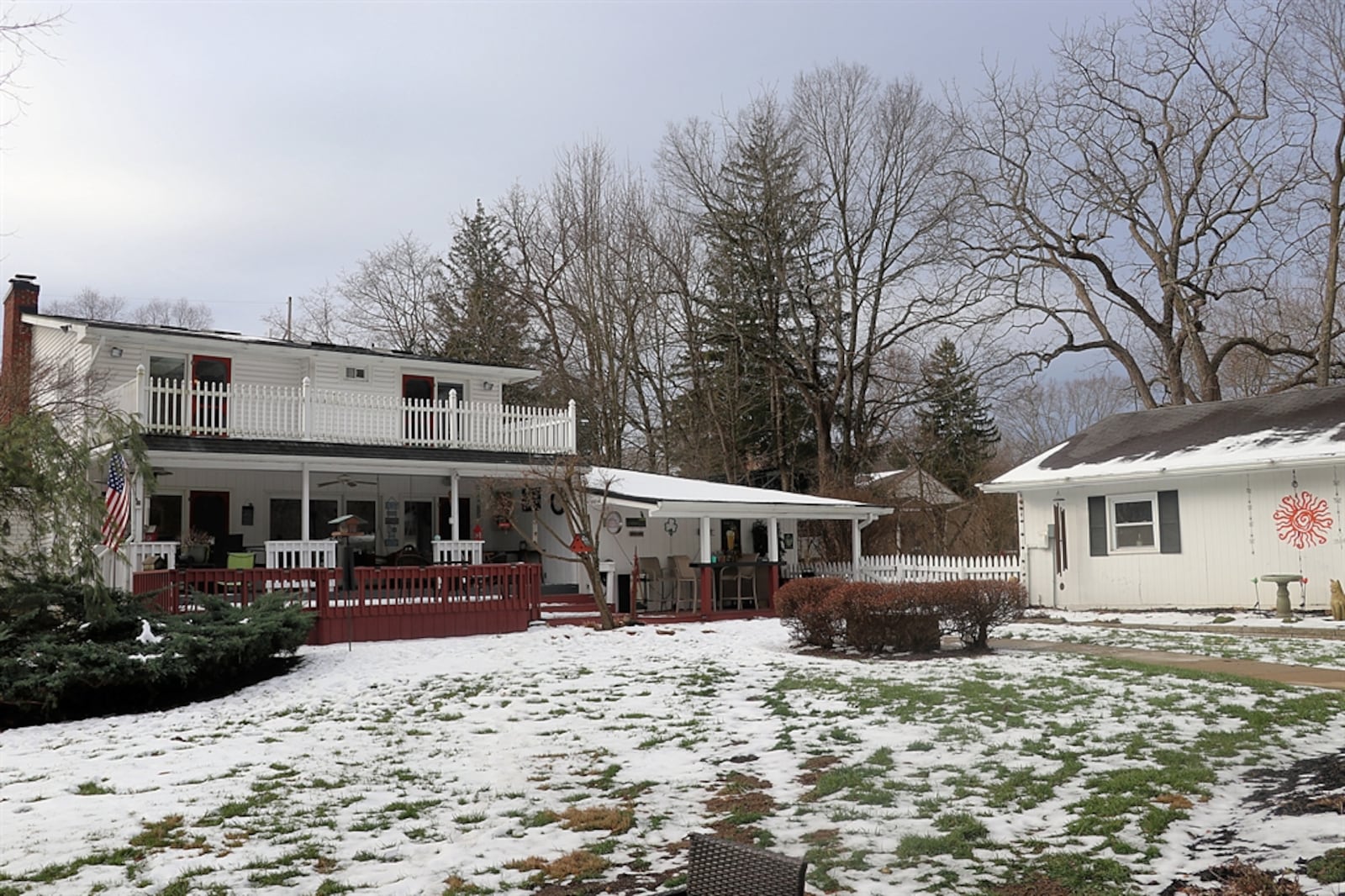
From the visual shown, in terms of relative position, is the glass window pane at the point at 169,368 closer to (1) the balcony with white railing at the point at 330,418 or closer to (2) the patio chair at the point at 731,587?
(1) the balcony with white railing at the point at 330,418

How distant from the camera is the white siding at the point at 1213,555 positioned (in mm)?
18031

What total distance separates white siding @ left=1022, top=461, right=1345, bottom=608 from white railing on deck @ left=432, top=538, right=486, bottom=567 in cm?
1153

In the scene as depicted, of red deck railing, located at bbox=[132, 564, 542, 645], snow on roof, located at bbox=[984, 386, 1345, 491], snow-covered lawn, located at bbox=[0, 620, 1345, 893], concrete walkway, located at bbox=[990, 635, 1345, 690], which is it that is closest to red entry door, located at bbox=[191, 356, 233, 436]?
red deck railing, located at bbox=[132, 564, 542, 645]

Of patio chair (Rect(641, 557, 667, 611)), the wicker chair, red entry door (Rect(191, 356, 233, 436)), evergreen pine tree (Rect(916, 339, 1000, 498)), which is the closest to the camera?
the wicker chair

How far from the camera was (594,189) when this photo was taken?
3644 centimetres

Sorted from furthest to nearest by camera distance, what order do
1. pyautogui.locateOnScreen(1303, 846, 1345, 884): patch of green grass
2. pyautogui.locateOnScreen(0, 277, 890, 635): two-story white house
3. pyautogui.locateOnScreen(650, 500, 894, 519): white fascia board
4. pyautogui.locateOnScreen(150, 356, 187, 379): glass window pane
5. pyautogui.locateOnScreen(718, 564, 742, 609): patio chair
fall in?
pyautogui.locateOnScreen(150, 356, 187, 379): glass window pane, pyautogui.locateOnScreen(718, 564, 742, 609): patio chair, pyautogui.locateOnScreen(650, 500, 894, 519): white fascia board, pyautogui.locateOnScreen(0, 277, 890, 635): two-story white house, pyautogui.locateOnScreen(1303, 846, 1345, 884): patch of green grass

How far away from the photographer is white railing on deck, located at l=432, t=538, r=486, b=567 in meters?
20.6

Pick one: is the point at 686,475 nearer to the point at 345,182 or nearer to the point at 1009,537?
the point at 1009,537

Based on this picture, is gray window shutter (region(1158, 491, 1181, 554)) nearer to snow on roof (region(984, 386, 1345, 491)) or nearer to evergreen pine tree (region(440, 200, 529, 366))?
snow on roof (region(984, 386, 1345, 491))

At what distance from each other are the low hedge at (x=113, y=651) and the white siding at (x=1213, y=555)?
1490 cm

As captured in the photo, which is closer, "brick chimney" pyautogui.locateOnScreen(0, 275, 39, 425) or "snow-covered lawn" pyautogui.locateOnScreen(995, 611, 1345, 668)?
"snow-covered lawn" pyautogui.locateOnScreen(995, 611, 1345, 668)

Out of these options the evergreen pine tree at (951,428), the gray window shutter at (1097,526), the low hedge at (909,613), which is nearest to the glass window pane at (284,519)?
the low hedge at (909,613)

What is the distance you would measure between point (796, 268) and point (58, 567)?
25425 millimetres

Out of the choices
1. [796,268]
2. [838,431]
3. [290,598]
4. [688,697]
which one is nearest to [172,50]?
[290,598]
